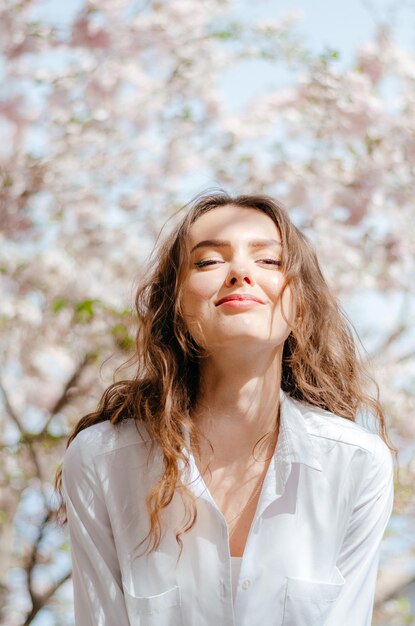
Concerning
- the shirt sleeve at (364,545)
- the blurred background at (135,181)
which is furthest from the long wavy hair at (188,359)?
the blurred background at (135,181)

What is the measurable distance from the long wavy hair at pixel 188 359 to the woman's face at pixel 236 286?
1.1 inches

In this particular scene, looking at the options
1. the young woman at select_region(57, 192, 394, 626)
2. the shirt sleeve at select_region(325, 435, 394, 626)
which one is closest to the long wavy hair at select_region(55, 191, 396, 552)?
the young woman at select_region(57, 192, 394, 626)

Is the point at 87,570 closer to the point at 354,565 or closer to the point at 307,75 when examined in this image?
the point at 354,565

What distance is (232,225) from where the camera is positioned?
1.70 metres

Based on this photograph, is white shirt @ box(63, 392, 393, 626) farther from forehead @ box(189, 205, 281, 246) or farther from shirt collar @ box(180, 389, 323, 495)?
forehead @ box(189, 205, 281, 246)

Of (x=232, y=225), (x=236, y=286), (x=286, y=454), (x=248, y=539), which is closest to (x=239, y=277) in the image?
(x=236, y=286)

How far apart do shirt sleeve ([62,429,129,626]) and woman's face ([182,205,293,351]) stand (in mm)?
298

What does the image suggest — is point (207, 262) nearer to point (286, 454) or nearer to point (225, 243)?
point (225, 243)

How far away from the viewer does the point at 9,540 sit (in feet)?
14.8

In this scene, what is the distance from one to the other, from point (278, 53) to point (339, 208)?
807 millimetres

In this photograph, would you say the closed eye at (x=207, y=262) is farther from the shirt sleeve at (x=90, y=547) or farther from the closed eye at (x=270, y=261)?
the shirt sleeve at (x=90, y=547)

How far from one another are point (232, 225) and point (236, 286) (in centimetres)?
14

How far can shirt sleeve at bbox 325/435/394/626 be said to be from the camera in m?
1.61

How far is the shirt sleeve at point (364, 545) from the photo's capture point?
5.29 ft
